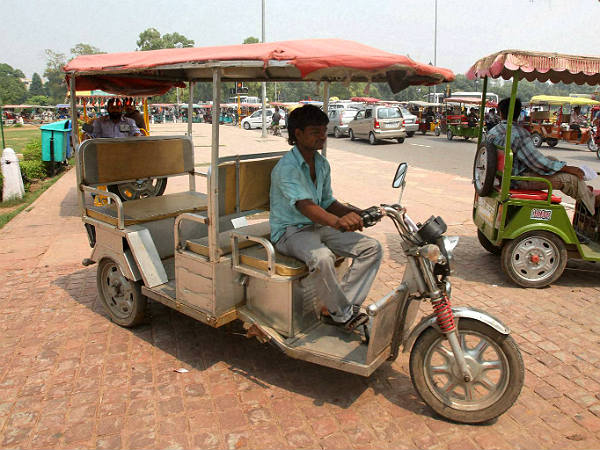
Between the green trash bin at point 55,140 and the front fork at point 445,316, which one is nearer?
the front fork at point 445,316

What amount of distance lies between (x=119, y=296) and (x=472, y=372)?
3037 millimetres

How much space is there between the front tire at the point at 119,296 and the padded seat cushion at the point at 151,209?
411 mm

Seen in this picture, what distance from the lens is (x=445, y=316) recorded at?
111 inches

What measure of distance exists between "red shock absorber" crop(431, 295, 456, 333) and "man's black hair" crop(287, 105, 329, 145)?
1420mm

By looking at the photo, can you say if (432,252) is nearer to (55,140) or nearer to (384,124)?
(55,140)

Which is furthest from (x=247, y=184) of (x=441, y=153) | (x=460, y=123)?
(x=460, y=123)

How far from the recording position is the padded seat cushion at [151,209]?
4299 millimetres

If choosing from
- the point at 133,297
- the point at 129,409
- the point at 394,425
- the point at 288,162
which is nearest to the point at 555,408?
the point at 394,425

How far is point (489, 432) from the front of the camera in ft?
9.43

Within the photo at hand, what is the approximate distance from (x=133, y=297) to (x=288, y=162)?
1.88 meters

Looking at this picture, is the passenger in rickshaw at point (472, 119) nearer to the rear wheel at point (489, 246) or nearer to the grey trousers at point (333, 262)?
the rear wheel at point (489, 246)

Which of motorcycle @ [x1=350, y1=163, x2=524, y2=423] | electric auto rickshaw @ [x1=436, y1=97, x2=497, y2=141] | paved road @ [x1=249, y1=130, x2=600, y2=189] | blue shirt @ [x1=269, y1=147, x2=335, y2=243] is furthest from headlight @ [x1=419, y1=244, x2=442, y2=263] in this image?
electric auto rickshaw @ [x1=436, y1=97, x2=497, y2=141]

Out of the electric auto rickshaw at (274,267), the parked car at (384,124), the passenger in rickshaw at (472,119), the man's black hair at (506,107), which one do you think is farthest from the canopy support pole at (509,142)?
the passenger in rickshaw at (472,119)

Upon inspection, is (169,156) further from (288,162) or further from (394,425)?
(394,425)
